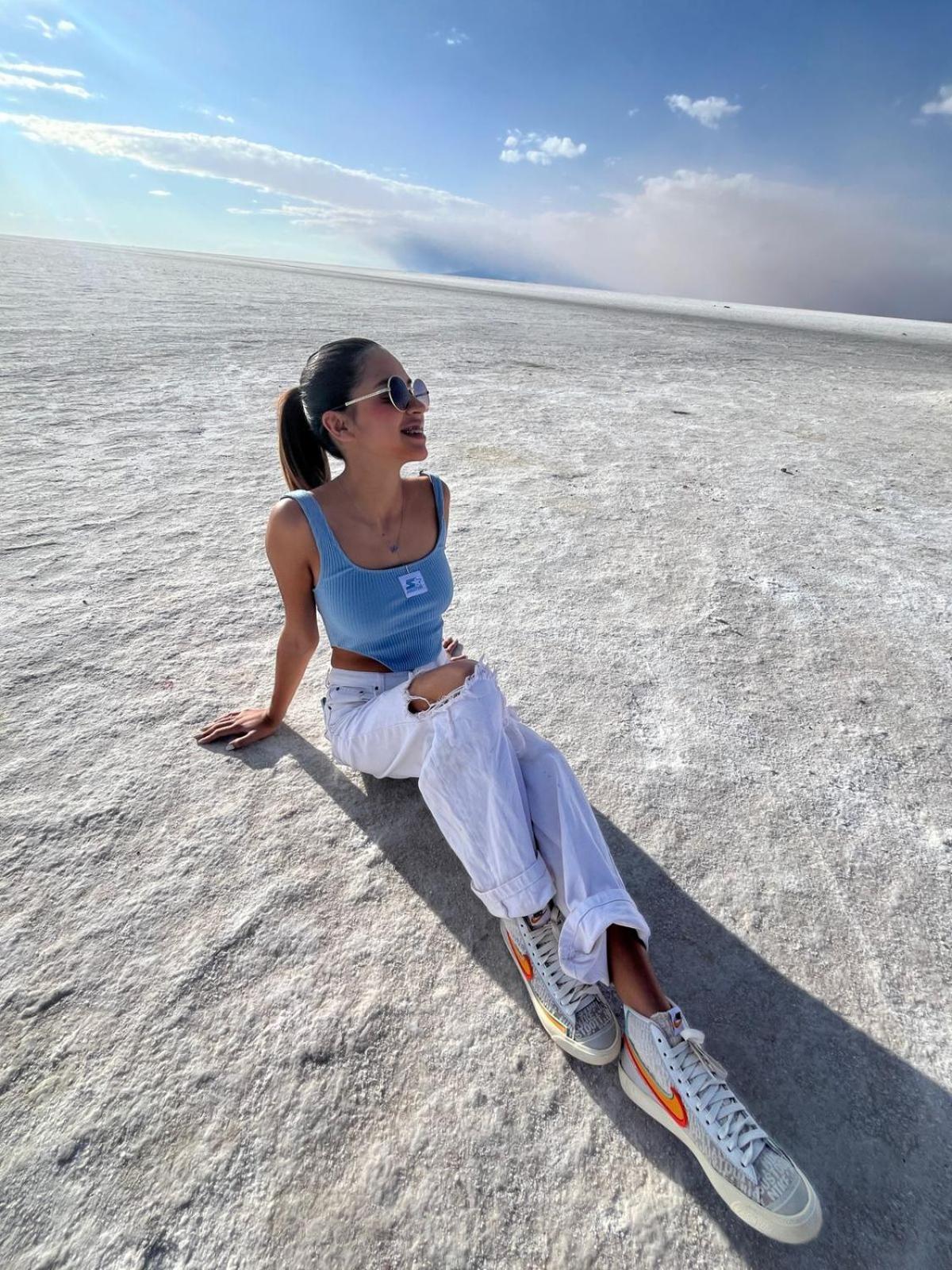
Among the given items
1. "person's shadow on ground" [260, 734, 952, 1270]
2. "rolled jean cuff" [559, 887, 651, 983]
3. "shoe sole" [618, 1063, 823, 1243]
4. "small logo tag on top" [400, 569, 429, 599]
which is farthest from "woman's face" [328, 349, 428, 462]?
"shoe sole" [618, 1063, 823, 1243]

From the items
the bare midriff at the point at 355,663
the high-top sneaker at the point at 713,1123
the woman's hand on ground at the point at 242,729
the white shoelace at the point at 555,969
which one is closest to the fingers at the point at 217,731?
the woman's hand on ground at the point at 242,729

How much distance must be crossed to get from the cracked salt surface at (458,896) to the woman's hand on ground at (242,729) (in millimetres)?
48

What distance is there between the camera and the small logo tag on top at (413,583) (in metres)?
2.34

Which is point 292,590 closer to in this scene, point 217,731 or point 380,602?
point 380,602

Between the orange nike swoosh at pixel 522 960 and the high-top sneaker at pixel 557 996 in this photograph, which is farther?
the orange nike swoosh at pixel 522 960

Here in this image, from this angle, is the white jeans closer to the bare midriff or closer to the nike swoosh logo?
the nike swoosh logo

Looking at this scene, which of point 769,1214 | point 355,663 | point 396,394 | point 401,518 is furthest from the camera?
point 401,518

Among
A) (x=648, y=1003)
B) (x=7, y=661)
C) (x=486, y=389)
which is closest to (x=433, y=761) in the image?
(x=648, y=1003)

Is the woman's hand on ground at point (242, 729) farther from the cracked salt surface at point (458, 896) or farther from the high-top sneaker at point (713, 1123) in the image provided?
the high-top sneaker at point (713, 1123)

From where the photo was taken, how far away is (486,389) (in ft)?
27.8

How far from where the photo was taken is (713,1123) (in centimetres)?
144

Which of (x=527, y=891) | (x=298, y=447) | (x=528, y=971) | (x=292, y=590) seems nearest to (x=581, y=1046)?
(x=528, y=971)

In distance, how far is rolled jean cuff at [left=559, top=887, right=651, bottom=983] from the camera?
65.1 inches

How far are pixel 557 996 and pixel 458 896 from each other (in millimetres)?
463
